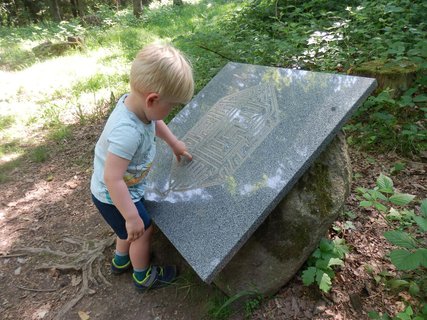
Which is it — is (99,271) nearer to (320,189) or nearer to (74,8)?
(320,189)

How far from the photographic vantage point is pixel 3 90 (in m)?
6.17

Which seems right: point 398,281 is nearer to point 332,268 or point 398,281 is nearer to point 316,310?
point 332,268

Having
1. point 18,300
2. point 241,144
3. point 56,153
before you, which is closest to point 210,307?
point 241,144

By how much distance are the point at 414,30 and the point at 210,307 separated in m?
3.64

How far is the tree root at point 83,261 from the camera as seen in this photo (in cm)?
239

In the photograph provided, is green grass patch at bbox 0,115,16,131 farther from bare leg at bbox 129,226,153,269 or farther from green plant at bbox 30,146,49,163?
bare leg at bbox 129,226,153,269

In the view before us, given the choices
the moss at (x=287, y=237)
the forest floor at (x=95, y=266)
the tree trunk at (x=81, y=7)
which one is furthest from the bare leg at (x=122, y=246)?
the tree trunk at (x=81, y=7)

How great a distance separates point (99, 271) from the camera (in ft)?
8.30

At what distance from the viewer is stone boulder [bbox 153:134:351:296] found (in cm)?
197

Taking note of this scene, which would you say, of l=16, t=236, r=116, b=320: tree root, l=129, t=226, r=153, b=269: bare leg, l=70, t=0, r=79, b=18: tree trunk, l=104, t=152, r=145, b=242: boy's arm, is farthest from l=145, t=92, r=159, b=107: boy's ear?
l=70, t=0, r=79, b=18: tree trunk

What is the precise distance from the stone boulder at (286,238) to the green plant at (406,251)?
224 mm

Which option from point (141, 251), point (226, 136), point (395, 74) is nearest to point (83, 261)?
point (141, 251)

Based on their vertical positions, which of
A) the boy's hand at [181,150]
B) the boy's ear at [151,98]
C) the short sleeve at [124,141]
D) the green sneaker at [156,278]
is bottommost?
the green sneaker at [156,278]

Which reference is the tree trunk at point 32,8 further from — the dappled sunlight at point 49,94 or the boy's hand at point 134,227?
the boy's hand at point 134,227
